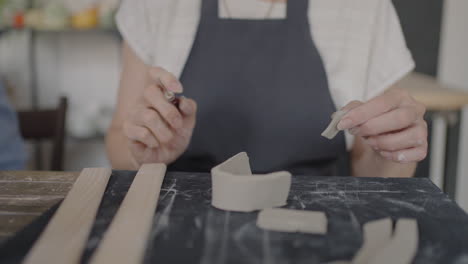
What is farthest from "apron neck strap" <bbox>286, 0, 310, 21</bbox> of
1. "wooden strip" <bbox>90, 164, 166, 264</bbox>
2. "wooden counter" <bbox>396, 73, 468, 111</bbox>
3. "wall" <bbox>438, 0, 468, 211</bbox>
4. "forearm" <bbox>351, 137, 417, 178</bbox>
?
"wall" <bbox>438, 0, 468, 211</bbox>

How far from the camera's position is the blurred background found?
1465mm

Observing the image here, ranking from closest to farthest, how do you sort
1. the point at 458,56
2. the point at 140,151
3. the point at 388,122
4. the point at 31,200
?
the point at 31,200
the point at 388,122
the point at 140,151
the point at 458,56

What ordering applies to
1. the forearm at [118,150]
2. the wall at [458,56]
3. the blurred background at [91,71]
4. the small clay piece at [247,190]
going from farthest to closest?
the wall at [458,56] → the blurred background at [91,71] → the forearm at [118,150] → the small clay piece at [247,190]

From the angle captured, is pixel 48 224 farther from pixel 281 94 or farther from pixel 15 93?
pixel 15 93

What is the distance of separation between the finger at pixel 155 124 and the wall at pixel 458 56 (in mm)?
1500

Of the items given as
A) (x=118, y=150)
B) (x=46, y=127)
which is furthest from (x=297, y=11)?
(x=46, y=127)

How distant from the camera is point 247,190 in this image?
1.53ft

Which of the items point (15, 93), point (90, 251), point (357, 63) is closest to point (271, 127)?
point (357, 63)

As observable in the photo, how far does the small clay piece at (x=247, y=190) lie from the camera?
47 cm

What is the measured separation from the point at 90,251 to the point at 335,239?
20cm

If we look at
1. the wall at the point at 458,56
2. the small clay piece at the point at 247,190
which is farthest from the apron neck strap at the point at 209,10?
the wall at the point at 458,56

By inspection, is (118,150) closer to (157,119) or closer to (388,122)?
(157,119)

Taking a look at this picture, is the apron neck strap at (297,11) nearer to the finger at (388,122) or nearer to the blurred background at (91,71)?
the finger at (388,122)

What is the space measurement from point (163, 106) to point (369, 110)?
0.26 m
